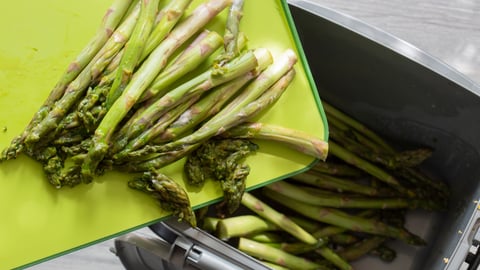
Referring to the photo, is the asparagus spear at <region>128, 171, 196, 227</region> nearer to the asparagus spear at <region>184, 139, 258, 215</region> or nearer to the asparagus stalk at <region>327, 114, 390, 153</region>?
the asparagus spear at <region>184, 139, 258, 215</region>

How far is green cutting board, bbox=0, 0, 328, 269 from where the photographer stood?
2.66 feet

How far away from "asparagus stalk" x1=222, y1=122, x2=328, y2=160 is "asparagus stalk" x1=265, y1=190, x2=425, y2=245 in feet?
0.71

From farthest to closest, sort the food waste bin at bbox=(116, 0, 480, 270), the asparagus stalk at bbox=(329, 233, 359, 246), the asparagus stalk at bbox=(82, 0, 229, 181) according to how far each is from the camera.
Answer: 1. the asparagus stalk at bbox=(329, 233, 359, 246)
2. the food waste bin at bbox=(116, 0, 480, 270)
3. the asparagus stalk at bbox=(82, 0, 229, 181)

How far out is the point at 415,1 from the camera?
1.34m

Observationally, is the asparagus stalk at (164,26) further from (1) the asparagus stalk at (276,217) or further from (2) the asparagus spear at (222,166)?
(1) the asparagus stalk at (276,217)

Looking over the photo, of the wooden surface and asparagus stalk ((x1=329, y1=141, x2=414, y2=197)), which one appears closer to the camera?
asparagus stalk ((x1=329, y1=141, x2=414, y2=197))

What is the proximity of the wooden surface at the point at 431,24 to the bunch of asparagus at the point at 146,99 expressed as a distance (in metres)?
0.56

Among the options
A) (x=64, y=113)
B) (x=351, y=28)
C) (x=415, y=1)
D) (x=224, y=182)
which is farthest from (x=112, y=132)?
(x=415, y=1)

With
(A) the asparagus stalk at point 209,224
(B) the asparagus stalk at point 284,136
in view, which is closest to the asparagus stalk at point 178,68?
(B) the asparagus stalk at point 284,136

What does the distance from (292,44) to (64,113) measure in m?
0.34

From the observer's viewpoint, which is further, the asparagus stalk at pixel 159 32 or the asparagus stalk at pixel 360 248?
the asparagus stalk at pixel 360 248

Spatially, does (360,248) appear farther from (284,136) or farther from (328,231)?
(284,136)

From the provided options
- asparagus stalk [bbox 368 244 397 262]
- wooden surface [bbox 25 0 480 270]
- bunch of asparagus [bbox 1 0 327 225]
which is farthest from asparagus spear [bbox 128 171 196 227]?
wooden surface [bbox 25 0 480 270]

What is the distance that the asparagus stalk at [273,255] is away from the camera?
104 centimetres
